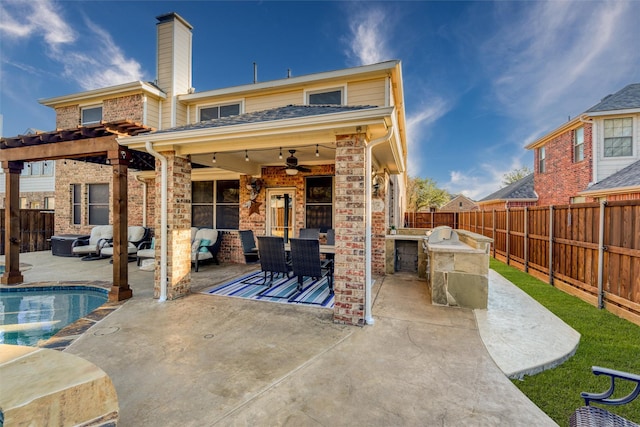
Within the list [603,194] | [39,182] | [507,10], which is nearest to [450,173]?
[603,194]

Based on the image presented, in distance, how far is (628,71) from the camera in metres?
12.5

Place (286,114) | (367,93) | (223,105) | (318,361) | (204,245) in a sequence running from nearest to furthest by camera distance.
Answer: (318,361) < (286,114) < (367,93) < (204,245) < (223,105)

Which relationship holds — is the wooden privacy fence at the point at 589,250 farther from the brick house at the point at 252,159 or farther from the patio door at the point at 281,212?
the patio door at the point at 281,212

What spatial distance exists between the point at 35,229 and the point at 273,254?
1179cm

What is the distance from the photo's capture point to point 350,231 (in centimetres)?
403

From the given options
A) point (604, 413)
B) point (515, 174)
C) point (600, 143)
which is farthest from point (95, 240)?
point (515, 174)

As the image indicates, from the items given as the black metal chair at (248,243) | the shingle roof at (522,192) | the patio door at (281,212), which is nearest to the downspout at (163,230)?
the black metal chair at (248,243)

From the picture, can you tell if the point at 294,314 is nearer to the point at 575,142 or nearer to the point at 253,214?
the point at 253,214

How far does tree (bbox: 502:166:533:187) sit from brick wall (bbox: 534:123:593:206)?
18156mm

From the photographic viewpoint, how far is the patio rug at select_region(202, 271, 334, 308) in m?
5.20

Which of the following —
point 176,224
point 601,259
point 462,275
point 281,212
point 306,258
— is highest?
point 281,212

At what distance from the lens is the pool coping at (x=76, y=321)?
3504mm

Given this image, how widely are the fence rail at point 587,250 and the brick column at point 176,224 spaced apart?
736 centimetres

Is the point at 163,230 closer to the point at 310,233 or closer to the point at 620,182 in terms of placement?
the point at 310,233
